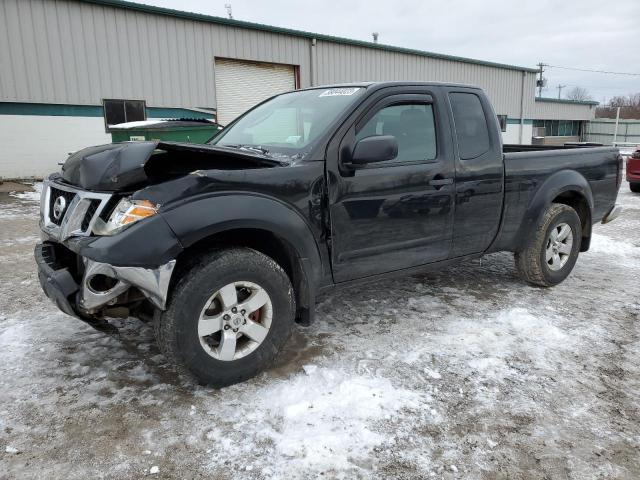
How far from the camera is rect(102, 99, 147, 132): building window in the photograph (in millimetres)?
13602

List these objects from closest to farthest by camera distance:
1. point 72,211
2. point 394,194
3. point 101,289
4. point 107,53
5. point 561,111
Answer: point 101,289 → point 72,211 → point 394,194 → point 107,53 → point 561,111

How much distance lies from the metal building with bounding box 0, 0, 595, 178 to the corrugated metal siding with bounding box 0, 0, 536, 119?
0.02m

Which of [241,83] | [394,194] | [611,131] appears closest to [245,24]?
[241,83]

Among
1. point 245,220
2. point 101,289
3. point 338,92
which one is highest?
point 338,92

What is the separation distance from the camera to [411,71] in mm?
21266

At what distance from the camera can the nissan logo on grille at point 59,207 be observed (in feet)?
9.39

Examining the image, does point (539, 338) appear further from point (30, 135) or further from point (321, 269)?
point (30, 135)

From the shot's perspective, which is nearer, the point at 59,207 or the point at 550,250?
the point at 59,207

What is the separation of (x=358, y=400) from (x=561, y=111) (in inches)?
1455

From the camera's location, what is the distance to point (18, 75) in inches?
479

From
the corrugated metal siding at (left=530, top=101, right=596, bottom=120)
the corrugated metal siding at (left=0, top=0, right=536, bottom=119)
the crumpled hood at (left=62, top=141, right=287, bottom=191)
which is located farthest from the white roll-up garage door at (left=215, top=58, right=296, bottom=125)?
the corrugated metal siding at (left=530, top=101, right=596, bottom=120)

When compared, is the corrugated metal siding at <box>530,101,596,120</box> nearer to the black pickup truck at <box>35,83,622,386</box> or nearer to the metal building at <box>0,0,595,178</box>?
the metal building at <box>0,0,595,178</box>

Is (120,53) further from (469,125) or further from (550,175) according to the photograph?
(550,175)

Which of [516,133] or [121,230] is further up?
[516,133]
